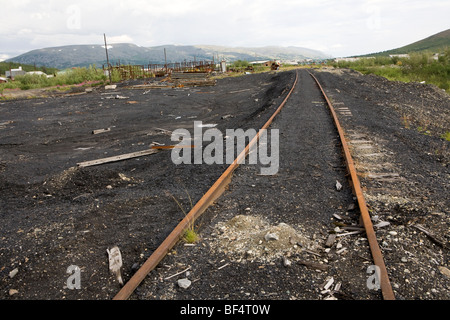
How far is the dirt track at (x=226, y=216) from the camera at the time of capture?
2.73 meters

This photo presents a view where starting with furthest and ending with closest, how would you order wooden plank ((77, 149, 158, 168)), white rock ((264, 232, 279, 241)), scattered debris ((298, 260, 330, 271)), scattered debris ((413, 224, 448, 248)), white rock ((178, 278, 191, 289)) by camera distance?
wooden plank ((77, 149, 158, 168)) < white rock ((264, 232, 279, 241)) < scattered debris ((413, 224, 448, 248)) < scattered debris ((298, 260, 330, 271)) < white rock ((178, 278, 191, 289))

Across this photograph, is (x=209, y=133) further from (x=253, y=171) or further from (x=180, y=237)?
(x=180, y=237)

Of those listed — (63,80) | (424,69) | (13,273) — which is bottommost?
(13,273)

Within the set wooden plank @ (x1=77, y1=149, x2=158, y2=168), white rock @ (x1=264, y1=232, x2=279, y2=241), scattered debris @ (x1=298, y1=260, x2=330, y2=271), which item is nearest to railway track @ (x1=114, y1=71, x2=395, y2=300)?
scattered debris @ (x1=298, y1=260, x2=330, y2=271)

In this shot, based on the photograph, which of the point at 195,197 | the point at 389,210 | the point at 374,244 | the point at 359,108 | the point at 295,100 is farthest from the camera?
the point at 295,100

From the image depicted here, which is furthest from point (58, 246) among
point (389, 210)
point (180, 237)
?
point (389, 210)

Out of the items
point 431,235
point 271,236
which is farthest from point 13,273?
point 431,235

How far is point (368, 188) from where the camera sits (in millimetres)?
4531

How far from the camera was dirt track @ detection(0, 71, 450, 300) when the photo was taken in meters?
2.73

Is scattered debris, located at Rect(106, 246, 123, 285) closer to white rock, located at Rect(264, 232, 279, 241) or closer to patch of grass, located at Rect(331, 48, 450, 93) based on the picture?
white rock, located at Rect(264, 232, 279, 241)

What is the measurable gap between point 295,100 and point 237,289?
10935 millimetres

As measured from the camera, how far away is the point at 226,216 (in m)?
3.93

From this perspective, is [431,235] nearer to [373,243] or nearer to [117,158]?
[373,243]

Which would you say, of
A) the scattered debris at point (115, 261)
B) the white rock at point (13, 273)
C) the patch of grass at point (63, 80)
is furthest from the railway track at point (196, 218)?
the patch of grass at point (63, 80)
